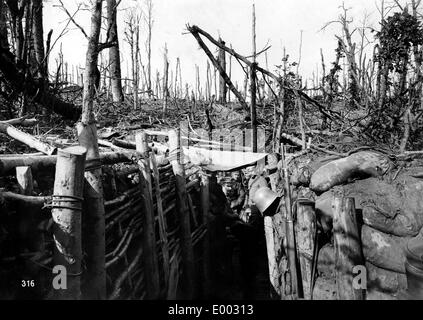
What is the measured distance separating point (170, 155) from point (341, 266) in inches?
99.0

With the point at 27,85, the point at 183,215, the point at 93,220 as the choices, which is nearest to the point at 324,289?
the point at 183,215

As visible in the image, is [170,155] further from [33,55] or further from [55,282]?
[33,55]

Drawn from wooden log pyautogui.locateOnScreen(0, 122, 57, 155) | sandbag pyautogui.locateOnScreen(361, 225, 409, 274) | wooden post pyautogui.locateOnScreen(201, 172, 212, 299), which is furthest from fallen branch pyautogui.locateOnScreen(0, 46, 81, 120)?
sandbag pyautogui.locateOnScreen(361, 225, 409, 274)

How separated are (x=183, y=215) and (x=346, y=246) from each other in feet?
7.13

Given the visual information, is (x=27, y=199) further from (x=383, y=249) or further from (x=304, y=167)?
(x=304, y=167)

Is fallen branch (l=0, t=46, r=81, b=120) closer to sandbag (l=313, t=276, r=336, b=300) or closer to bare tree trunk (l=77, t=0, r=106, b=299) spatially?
bare tree trunk (l=77, t=0, r=106, b=299)

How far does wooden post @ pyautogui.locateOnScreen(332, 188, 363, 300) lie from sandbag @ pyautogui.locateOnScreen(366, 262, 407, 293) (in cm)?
13

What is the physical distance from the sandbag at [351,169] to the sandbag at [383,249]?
676 mm

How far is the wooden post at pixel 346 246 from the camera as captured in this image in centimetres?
334

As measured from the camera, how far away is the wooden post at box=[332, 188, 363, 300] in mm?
3337

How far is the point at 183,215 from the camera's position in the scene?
4898 mm

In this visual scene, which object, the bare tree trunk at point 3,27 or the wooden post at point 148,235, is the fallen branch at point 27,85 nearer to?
the bare tree trunk at point 3,27

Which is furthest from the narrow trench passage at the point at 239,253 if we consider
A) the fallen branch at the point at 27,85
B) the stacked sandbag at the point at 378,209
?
the fallen branch at the point at 27,85

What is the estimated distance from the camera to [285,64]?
23.5 ft
